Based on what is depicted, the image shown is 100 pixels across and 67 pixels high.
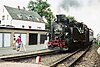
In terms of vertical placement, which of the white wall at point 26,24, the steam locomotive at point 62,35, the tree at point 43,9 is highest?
the tree at point 43,9

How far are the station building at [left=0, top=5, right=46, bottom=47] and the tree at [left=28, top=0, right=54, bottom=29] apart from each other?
10.3 ft

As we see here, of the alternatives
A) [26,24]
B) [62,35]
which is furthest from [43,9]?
[62,35]

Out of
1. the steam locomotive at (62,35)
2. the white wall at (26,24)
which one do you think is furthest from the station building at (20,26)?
the steam locomotive at (62,35)

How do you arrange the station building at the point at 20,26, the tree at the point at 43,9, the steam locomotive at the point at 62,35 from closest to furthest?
the steam locomotive at the point at 62,35 → the station building at the point at 20,26 → the tree at the point at 43,9

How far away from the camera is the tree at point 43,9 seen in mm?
65625

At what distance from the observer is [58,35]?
2327 centimetres

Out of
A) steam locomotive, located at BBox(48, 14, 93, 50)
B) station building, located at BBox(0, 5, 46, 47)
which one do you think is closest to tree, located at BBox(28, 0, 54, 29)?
station building, located at BBox(0, 5, 46, 47)

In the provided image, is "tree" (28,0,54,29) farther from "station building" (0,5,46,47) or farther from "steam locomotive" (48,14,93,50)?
"steam locomotive" (48,14,93,50)

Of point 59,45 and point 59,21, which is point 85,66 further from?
point 59,21

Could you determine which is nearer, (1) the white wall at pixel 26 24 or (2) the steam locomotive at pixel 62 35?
(2) the steam locomotive at pixel 62 35

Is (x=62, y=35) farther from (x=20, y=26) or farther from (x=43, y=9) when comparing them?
(x=43, y=9)

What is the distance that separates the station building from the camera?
32.8 metres

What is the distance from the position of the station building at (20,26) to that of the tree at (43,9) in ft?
10.3

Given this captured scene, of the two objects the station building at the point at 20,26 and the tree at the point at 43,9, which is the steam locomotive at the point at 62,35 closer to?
the station building at the point at 20,26
